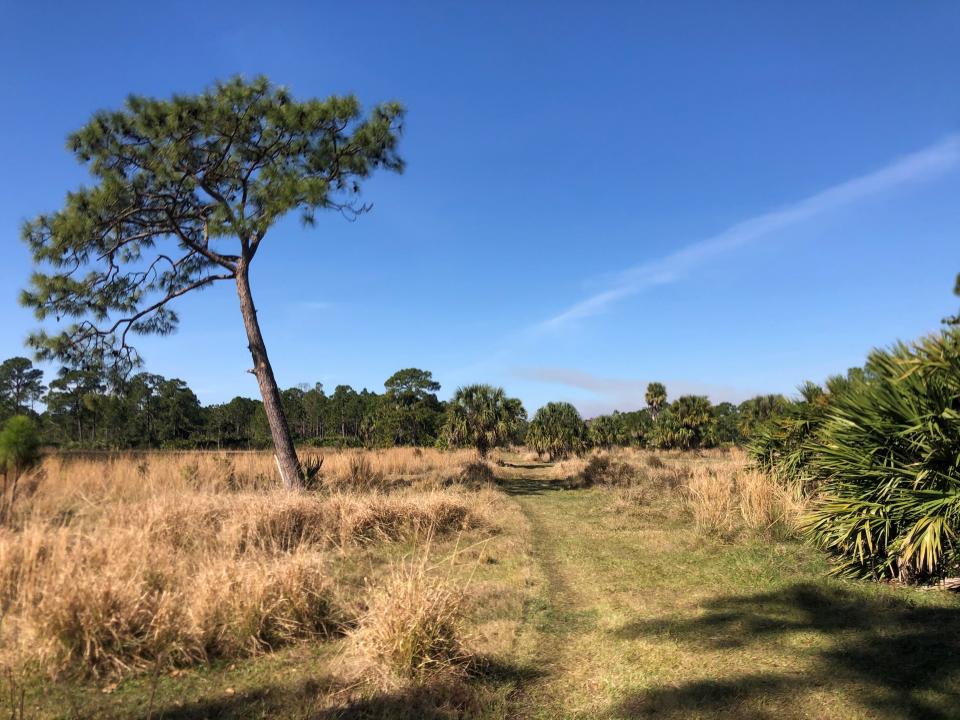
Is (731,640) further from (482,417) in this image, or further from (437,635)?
(482,417)

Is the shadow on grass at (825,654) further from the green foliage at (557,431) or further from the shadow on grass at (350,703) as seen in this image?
the green foliage at (557,431)

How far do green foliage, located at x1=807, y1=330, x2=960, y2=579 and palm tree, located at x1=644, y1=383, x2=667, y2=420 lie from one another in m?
45.5

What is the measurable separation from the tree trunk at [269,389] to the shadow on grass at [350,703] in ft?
28.0

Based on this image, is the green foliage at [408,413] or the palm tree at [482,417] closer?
the palm tree at [482,417]

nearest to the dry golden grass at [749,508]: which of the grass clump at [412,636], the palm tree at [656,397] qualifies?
the grass clump at [412,636]

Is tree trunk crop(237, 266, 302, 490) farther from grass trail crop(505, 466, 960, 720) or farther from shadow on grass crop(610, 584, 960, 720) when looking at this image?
shadow on grass crop(610, 584, 960, 720)

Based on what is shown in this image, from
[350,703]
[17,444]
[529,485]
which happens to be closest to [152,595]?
[350,703]

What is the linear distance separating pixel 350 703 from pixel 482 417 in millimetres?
22749

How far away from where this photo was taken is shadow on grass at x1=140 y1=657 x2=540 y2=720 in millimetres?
3402

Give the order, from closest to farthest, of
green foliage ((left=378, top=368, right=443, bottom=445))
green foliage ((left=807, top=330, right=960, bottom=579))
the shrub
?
green foliage ((left=807, top=330, right=960, bottom=579)) < the shrub < green foliage ((left=378, top=368, right=443, bottom=445))

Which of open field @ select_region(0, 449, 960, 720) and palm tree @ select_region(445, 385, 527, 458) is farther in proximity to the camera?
palm tree @ select_region(445, 385, 527, 458)

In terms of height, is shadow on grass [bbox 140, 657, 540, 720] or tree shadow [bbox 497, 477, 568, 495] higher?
shadow on grass [bbox 140, 657, 540, 720]

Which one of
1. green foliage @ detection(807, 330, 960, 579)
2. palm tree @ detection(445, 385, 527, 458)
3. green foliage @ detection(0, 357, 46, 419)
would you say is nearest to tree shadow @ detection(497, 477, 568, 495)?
palm tree @ detection(445, 385, 527, 458)

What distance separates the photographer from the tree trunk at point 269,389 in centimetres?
1209
